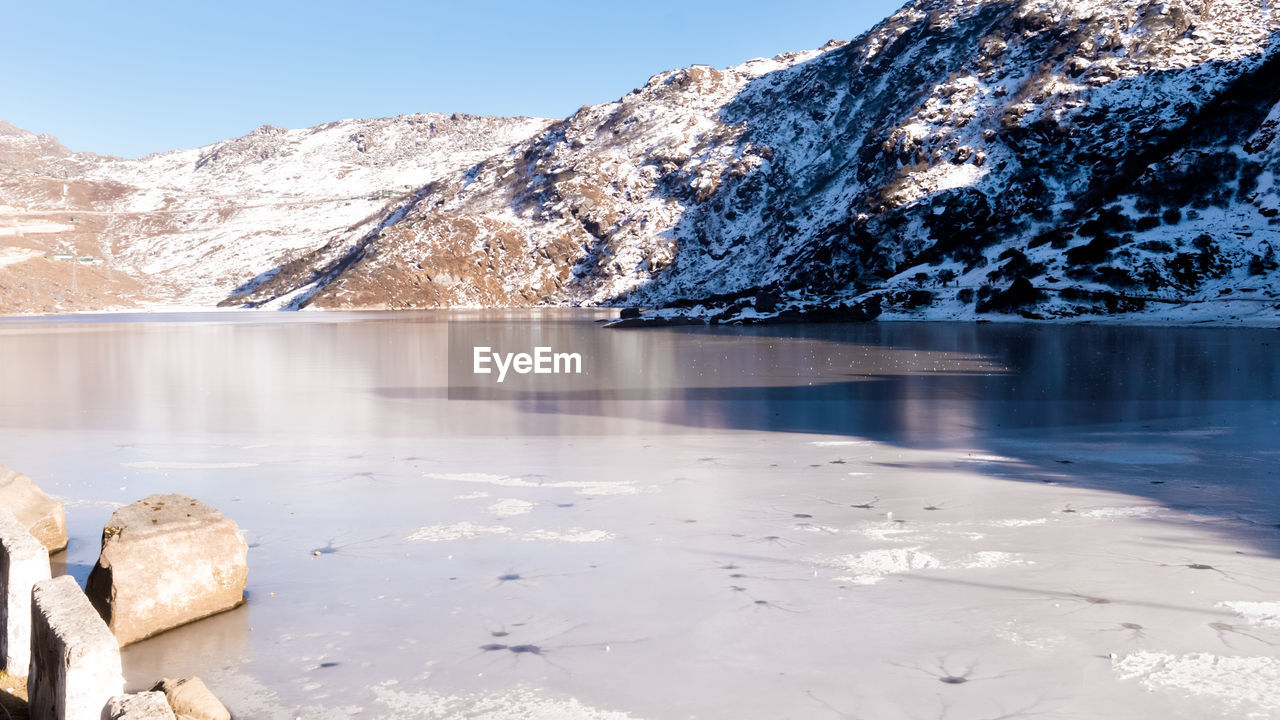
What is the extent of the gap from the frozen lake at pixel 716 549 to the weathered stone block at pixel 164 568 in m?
0.16

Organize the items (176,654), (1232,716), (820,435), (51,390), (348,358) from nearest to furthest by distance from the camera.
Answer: (1232,716)
(176,654)
(820,435)
(51,390)
(348,358)

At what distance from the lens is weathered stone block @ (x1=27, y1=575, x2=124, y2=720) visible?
12.1 ft

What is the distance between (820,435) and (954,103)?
310 feet

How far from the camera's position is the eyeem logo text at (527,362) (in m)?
25.4

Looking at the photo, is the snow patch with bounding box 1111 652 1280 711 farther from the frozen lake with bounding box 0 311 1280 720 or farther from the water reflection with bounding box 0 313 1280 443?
the water reflection with bounding box 0 313 1280 443

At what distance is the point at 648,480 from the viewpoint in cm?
1046

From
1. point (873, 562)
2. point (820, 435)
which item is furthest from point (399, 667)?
point (820, 435)

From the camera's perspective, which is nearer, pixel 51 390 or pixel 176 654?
pixel 176 654

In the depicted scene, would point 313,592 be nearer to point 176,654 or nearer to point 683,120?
point 176,654

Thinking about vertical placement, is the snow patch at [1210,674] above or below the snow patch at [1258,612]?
below

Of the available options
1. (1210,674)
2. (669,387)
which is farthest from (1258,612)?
(669,387)

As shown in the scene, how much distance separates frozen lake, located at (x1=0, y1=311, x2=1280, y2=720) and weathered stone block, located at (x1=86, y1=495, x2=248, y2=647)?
159 mm

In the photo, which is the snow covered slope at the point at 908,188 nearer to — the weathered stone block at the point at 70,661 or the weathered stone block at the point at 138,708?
the weathered stone block at the point at 70,661

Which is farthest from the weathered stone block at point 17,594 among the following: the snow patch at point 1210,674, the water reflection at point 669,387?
the water reflection at point 669,387
